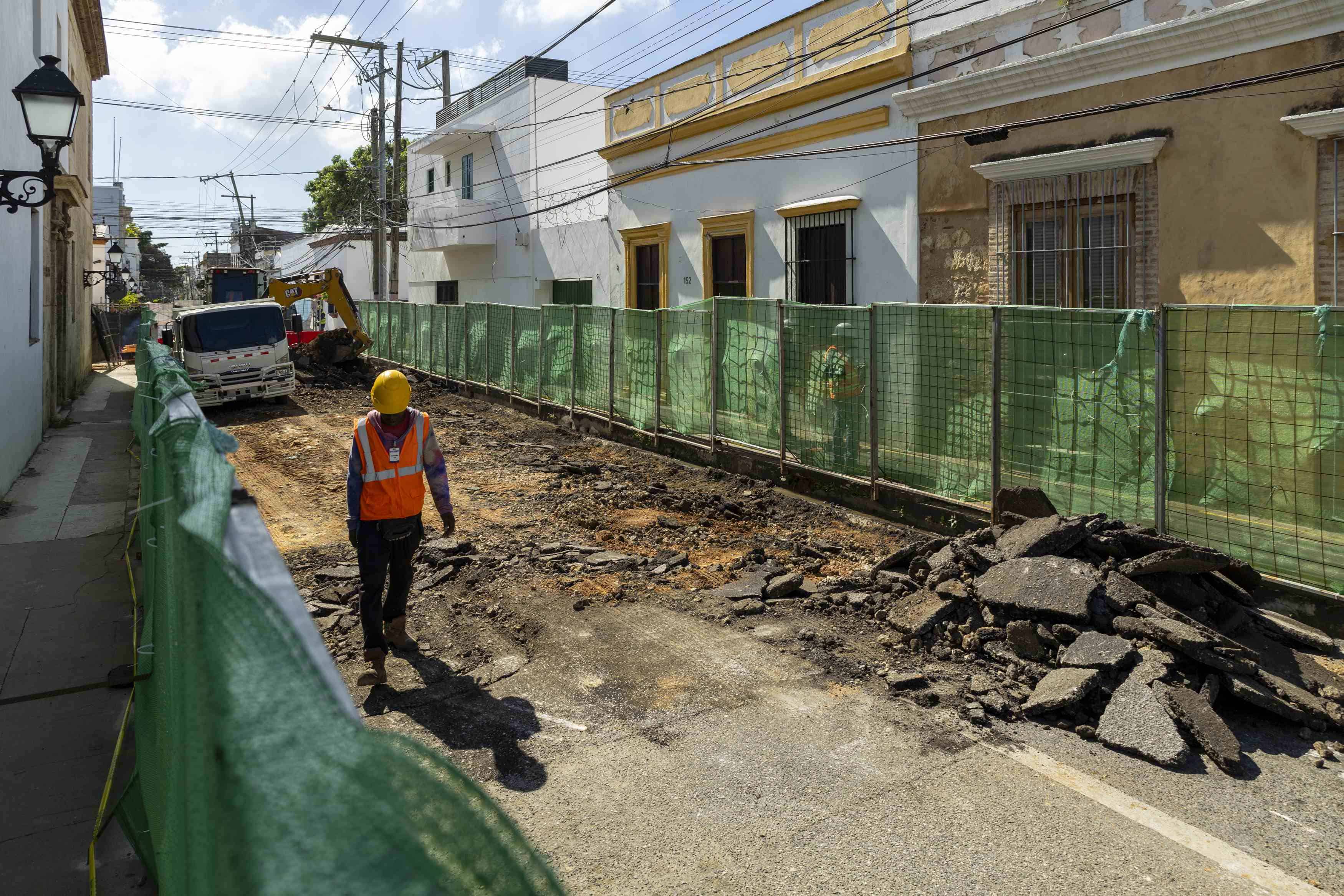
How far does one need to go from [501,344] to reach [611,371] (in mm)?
5781

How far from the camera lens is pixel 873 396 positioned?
9953 millimetres

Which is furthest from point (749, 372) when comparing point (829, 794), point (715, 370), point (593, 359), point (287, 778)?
point (287, 778)

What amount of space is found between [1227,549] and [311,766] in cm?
704

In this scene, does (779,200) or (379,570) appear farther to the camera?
(779,200)

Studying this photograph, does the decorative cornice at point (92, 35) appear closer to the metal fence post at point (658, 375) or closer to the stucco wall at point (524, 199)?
the stucco wall at point (524, 199)

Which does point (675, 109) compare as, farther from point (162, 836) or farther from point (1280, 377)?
point (162, 836)

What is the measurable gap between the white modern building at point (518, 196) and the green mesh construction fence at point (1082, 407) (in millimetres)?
13964

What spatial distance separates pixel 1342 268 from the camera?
30.2 ft

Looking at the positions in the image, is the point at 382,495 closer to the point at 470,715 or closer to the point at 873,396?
the point at 470,715

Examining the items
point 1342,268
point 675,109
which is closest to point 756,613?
point 1342,268

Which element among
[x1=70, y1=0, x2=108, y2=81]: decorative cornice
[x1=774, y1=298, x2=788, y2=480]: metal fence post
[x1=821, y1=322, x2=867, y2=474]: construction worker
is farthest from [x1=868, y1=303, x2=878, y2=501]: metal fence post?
[x1=70, y1=0, x2=108, y2=81]: decorative cornice

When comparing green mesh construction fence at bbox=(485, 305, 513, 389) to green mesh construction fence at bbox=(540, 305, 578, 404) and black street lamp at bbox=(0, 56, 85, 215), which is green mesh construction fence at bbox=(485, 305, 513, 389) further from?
black street lamp at bbox=(0, 56, 85, 215)

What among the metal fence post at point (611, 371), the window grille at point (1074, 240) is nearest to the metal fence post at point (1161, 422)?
the window grille at point (1074, 240)

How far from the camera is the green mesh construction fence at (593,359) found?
1560 centimetres
